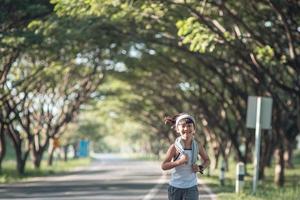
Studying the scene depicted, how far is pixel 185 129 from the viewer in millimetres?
7066

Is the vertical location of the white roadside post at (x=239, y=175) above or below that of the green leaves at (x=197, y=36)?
below

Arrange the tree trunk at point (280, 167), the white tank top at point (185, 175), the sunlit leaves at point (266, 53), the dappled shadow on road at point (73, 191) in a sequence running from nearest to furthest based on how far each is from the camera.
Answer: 1. the white tank top at point (185, 175)
2. the sunlit leaves at point (266, 53)
3. the dappled shadow on road at point (73, 191)
4. the tree trunk at point (280, 167)

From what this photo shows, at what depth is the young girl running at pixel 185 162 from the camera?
707 centimetres

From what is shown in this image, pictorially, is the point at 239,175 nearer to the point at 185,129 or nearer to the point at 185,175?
the point at 185,175

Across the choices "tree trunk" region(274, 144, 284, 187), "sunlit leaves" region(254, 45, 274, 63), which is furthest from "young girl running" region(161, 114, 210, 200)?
"tree trunk" region(274, 144, 284, 187)

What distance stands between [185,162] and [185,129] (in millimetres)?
342

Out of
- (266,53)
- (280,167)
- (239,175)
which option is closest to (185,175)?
(266,53)

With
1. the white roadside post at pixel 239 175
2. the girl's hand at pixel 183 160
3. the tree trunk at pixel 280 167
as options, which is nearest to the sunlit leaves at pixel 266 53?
the white roadside post at pixel 239 175

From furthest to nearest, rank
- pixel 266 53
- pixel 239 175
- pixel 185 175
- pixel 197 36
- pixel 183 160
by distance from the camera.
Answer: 1. pixel 239 175
2. pixel 266 53
3. pixel 197 36
4. pixel 185 175
5. pixel 183 160

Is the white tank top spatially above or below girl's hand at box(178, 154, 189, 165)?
below

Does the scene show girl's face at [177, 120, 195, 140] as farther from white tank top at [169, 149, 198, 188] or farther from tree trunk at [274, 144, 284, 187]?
tree trunk at [274, 144, 284, 187]

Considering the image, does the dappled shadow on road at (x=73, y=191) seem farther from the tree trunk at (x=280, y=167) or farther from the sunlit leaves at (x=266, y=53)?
the tree trunk at (x=280, y=167)

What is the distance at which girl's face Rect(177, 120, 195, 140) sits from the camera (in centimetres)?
707

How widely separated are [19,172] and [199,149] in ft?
97.6
